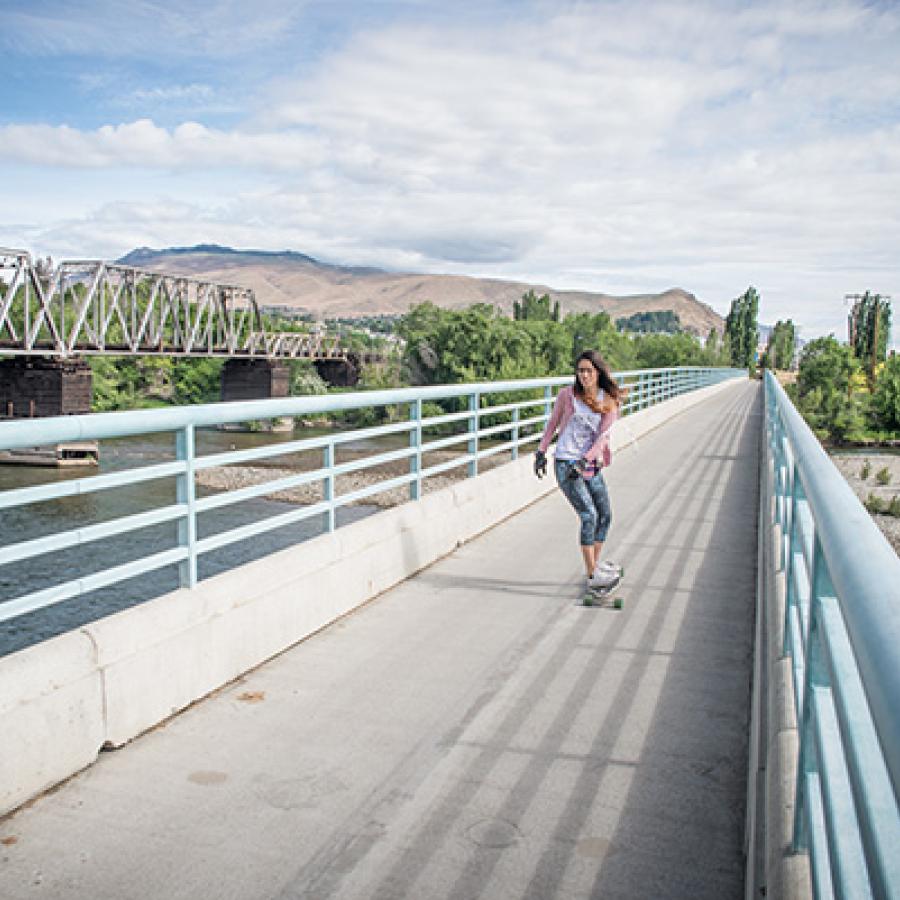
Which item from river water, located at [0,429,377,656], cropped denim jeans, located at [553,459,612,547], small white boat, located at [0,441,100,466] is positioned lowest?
small white boat, located at [0,441,100,466]

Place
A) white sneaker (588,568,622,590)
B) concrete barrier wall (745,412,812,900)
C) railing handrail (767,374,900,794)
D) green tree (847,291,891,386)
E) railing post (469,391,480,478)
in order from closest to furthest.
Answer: railing handrail (767,374,900,794)
concrete barrier wall (745,412,812,900)
white sneaker (588,568,622,590)
railing post (469,391,480,478)
green tree (847,291,891,386)

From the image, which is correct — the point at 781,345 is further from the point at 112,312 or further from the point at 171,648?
the point at 171,648

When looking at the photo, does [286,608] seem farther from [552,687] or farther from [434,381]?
[434,381]

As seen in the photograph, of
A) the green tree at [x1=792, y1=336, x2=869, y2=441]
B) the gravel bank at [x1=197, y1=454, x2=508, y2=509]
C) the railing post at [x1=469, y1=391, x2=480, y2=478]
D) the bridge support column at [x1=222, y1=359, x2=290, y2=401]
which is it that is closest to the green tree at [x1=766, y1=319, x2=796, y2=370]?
the green tree at [x1=792, y1=336, x2=869, y2=441]

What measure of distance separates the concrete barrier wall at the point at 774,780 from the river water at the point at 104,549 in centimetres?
1459

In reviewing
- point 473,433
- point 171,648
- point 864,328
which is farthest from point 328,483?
point 864,328

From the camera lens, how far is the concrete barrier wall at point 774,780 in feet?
8.86

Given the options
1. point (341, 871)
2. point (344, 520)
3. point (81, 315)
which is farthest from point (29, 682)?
point (81, 315)

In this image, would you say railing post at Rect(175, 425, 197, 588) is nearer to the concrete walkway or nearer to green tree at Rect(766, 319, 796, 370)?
the concrete walkway

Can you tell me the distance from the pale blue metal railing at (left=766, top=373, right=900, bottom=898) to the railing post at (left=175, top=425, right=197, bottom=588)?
3107 millimetres

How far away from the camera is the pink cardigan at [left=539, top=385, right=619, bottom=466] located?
7320 mm

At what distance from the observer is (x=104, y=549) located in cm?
2620

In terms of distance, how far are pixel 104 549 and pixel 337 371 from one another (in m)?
79.3

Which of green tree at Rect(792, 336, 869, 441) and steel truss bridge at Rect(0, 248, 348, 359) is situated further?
green tree at Rect(792, 336, 869, 441)
